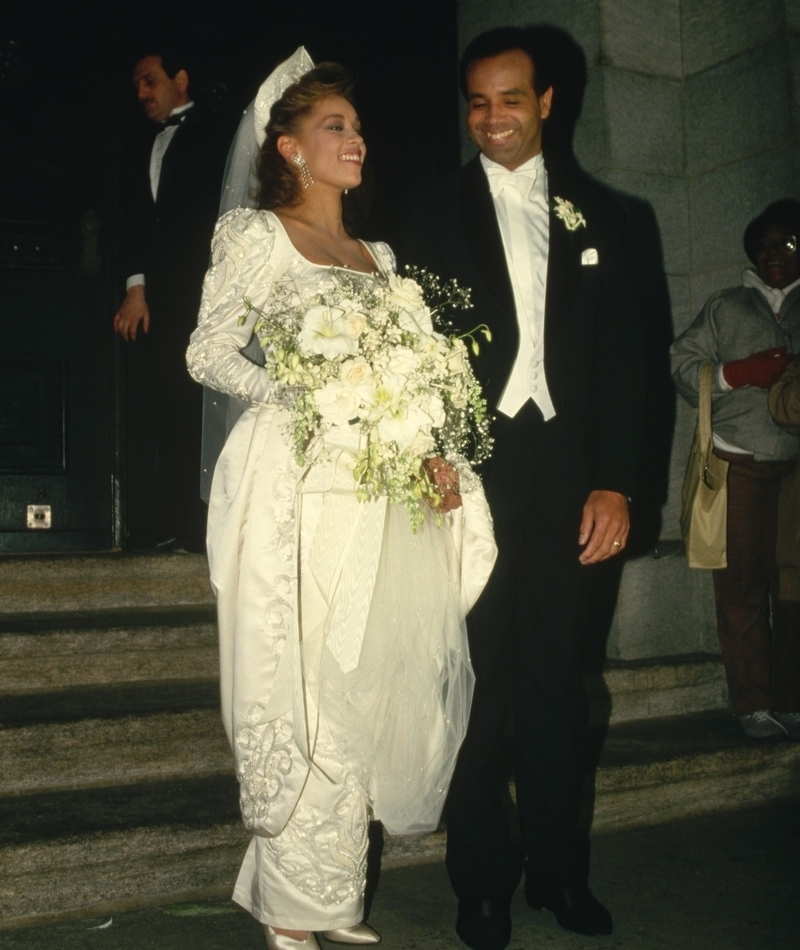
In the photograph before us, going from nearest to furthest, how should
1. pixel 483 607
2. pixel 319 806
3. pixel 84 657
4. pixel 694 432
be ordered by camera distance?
pixel 319 806
pixel 483 607
pixel 84 657
pixel 694 432

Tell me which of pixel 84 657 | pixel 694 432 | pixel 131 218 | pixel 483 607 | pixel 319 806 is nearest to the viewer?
pixel 319 806

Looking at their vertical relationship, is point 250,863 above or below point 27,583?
below

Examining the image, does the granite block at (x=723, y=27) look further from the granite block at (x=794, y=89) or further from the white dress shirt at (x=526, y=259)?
the white dress shirt at (x=526, y=259)

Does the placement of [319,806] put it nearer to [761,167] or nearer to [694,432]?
[694,432]

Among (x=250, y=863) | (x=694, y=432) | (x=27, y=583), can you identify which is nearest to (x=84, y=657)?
(x=27, y=583)

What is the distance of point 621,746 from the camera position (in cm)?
454

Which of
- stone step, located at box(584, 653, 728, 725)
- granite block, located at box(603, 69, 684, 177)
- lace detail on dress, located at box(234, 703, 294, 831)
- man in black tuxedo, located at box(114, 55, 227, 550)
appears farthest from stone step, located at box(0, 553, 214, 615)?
granite block, located at box(603, 69, 684, 177)

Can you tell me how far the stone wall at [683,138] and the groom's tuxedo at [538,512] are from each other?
6.88ft

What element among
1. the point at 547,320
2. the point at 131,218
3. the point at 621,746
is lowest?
the point at 621,746

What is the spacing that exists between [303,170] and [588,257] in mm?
817

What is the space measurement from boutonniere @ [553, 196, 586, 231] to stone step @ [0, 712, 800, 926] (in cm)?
202

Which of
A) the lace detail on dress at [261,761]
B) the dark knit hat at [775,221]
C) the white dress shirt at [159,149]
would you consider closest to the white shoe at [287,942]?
the lace detail on dress at [261,761]

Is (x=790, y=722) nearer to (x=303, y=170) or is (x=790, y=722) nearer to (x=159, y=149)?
(x=303, y=170)

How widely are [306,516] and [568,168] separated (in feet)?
10.0
